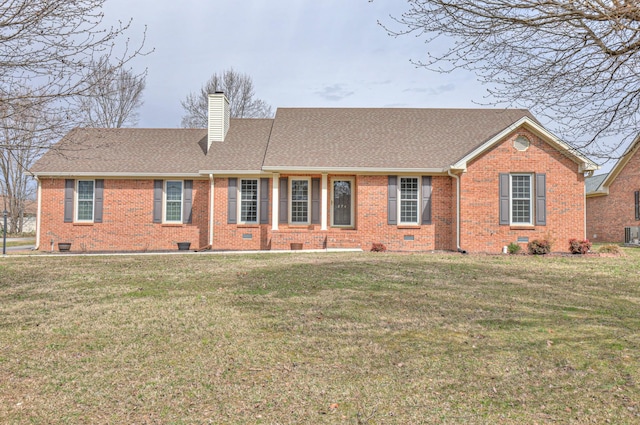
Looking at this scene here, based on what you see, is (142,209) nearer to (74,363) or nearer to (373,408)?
(74,363)

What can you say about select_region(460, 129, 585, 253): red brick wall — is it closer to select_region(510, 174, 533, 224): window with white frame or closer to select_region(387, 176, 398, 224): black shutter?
select_region(510, 174, 533, 224): window with white frame

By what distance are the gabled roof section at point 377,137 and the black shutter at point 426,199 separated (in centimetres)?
54

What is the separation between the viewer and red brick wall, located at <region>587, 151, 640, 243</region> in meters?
23.7

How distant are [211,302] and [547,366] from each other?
5.07 m

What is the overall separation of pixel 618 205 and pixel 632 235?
2882 millimetres

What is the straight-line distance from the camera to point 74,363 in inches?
189

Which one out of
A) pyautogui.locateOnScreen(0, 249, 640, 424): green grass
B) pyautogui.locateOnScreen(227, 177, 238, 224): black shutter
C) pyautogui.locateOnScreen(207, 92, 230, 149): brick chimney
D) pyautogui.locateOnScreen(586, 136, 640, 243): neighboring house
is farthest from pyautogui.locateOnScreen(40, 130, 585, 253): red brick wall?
pyautogui.locateOnScreen(586, 136, 640, 243): neighboring house

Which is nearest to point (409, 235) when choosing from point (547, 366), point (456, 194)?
point (456, 194)

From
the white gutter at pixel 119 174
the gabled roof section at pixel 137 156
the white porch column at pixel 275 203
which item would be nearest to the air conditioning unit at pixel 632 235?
the white porch column at pixel 275 203

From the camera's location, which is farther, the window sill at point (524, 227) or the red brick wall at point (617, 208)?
the red brick wall at point (617, 208)

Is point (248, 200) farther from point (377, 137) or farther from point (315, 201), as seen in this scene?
point (377, 137)

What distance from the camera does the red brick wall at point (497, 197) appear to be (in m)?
16.2

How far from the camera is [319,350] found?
521 cm

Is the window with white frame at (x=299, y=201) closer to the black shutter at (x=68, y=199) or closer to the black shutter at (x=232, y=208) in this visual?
the black shutter at (x=232, y=208)
